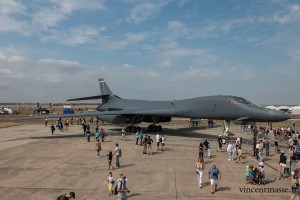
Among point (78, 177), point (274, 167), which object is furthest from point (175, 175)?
point (274, 167)

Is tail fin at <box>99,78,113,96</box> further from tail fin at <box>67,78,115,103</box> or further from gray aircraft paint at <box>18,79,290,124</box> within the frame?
gray aircraft paint at <box>18,79,290,124</box>

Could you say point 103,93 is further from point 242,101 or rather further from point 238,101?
point 242,101

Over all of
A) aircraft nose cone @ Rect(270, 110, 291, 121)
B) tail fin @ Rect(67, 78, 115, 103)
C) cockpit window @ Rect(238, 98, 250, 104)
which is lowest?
aircraft nose cone @ Rect(270, 110, 291, 121)

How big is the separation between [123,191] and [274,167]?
10.3 m

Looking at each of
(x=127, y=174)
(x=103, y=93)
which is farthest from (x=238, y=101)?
(x=103, y=93)

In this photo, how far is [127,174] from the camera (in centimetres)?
1396

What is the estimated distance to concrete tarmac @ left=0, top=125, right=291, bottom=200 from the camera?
11.0m

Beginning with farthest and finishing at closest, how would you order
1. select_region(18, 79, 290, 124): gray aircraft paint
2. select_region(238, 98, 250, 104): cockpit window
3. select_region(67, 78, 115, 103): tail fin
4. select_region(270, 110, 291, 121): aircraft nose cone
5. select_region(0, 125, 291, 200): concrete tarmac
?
select_region(67, 78, 115, 103): tail fin < select_region(238, 98, 250, 104): cockpit window < select_region(18, 79, 290, 124): gray aircraft paint < select_region(270, 110, 291, 121): aircraft nose cone < select_region(0, 125, 291, 200): concrete tarmac

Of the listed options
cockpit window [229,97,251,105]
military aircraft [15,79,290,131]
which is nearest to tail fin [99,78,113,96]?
military aircraft [15,79,290,131]

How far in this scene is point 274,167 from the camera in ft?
51.9

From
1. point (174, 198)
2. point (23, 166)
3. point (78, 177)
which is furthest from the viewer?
point (23, 166)

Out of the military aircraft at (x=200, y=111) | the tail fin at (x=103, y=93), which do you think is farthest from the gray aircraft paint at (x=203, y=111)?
the tail fin at (x=103, y=93)

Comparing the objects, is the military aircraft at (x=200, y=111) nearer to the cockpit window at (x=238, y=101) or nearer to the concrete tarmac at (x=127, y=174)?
the cockpit window at (x=238, y=101)

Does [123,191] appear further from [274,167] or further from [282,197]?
[274,167]
